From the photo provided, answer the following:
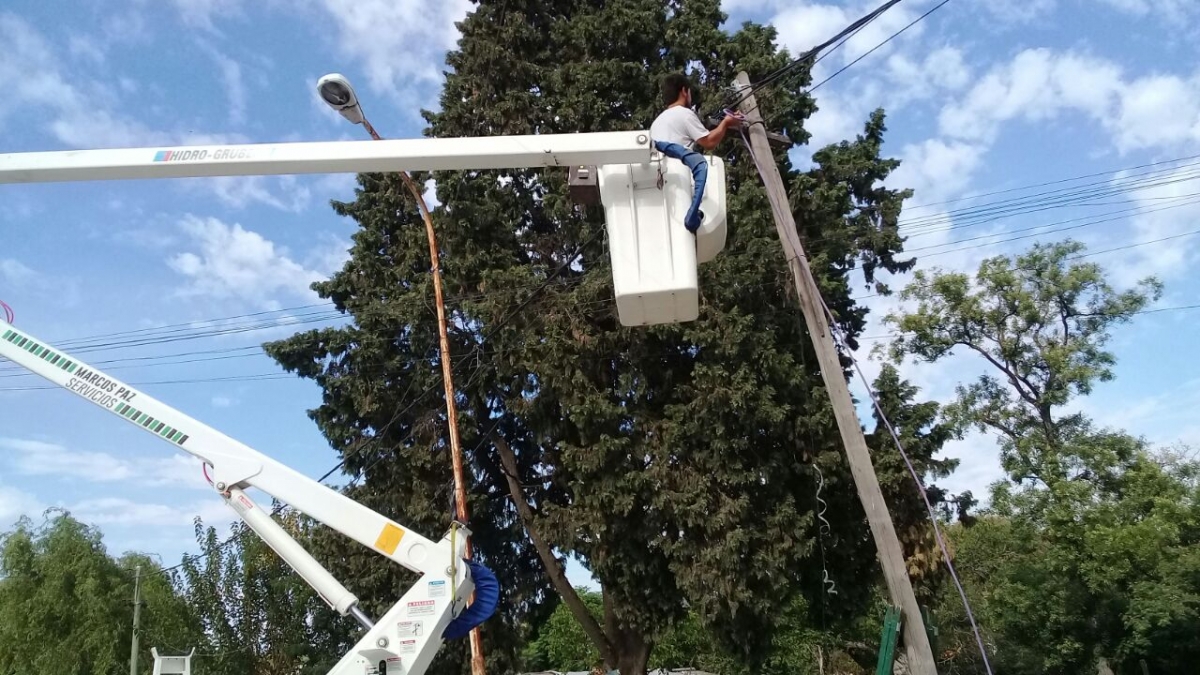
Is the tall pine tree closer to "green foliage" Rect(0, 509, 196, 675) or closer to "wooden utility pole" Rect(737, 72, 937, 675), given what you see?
"wooden utility pole" Rect(737, 72, 937, 675)

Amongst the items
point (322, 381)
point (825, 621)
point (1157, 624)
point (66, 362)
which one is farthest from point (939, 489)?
point (66, 362)

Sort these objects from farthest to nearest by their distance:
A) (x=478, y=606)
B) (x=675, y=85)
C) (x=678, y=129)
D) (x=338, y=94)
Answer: (x=338, y=94)
(x=478, y=606)
(x=675, y=85)
(x=678, y=129)

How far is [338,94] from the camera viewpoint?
9109 mm

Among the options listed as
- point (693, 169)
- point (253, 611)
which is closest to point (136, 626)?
point (253, 611)

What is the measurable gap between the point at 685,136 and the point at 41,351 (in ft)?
16.9

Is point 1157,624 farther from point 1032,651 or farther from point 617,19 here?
point 617,19

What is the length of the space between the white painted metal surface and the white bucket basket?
0.57ft

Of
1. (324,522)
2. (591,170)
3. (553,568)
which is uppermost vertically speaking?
(591,170)

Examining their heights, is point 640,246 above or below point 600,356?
below

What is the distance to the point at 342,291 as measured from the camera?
1847 cm

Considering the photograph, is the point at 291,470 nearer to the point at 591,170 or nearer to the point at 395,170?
the point at 395,170

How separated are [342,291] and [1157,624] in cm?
1928

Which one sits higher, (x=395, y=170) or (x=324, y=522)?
(x=395, y=170)

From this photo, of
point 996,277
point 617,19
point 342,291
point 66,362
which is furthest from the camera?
point 996,277
